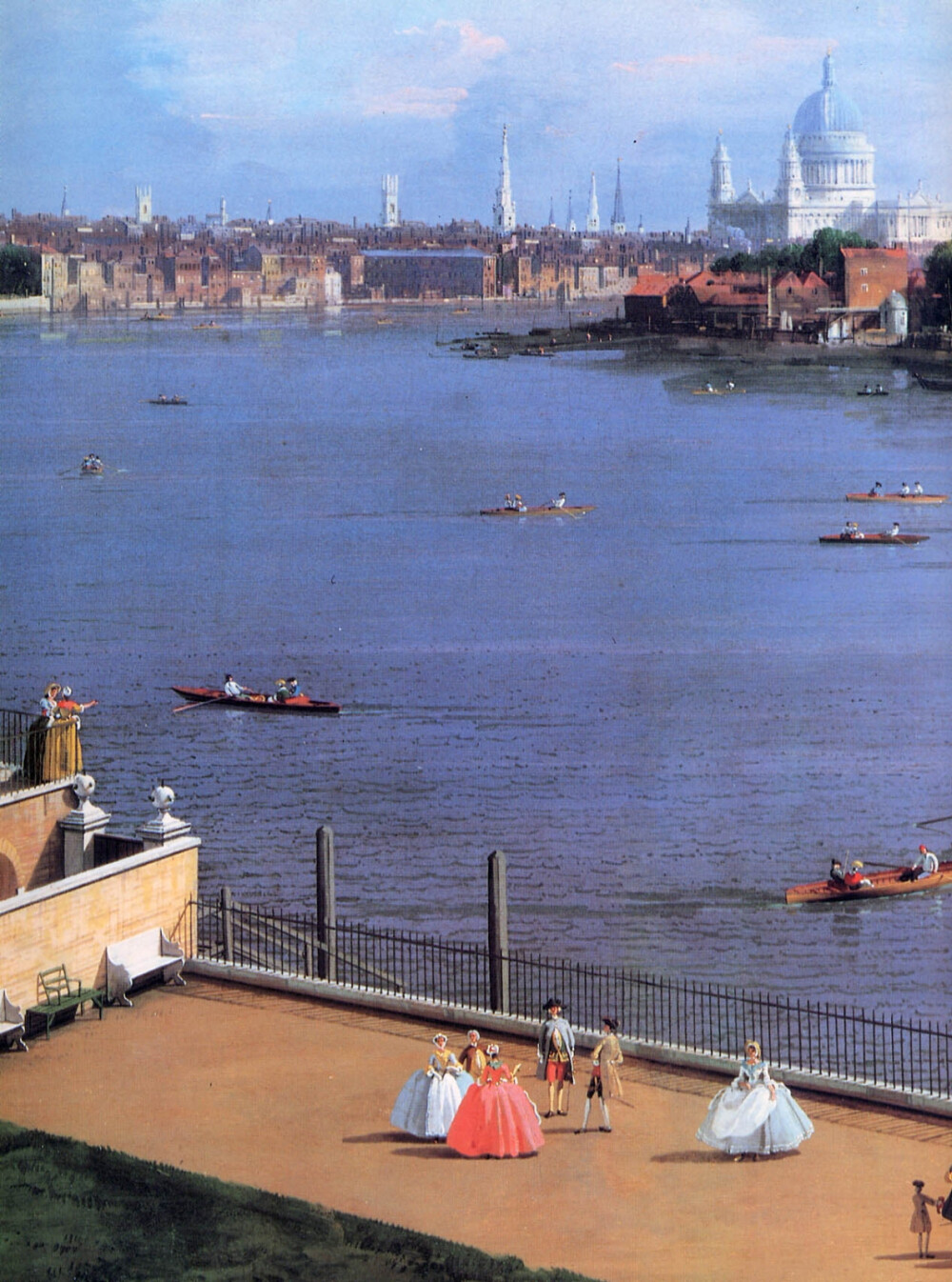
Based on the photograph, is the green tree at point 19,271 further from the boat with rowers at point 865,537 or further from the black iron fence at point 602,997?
the boat with rowers at point 865,537

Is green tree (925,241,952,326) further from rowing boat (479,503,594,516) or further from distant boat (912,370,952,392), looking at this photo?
rowing boat (479,503,594,516)

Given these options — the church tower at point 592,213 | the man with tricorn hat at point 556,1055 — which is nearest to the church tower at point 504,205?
the church tower at point 592,213

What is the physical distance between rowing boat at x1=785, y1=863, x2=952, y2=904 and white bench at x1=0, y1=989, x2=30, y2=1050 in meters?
7.51

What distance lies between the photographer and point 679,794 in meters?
18.3

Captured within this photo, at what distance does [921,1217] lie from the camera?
8266 millimetres

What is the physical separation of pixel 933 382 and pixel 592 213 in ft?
14.6

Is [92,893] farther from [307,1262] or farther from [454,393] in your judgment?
[454,393]

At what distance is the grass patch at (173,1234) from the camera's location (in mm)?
8391

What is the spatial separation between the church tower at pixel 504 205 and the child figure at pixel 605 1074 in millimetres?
8366

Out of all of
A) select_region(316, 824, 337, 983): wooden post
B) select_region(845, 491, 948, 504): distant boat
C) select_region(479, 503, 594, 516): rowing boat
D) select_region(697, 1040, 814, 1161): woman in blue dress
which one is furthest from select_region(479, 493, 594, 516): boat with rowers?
select_region(697, 1040, 814, 1161): woman in blue dress

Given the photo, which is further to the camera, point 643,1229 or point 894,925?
point 894,925

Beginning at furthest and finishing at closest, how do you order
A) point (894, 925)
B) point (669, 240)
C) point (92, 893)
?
point (669, 240), point (894, 925), point (92, 893)

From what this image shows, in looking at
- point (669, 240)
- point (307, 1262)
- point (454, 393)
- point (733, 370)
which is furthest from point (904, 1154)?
point (454, 393)

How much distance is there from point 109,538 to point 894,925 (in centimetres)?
Result: 1023
